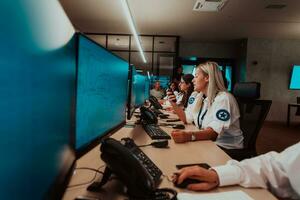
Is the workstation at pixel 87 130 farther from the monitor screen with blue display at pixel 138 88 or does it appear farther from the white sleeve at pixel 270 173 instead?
the monitor screen with blue display at pixel 138 88

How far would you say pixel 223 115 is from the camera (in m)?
1.91

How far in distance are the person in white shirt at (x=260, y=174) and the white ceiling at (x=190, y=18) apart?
12.6ft

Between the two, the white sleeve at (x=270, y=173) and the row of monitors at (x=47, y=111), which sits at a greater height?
the row of monitors at (x=47, y=111)

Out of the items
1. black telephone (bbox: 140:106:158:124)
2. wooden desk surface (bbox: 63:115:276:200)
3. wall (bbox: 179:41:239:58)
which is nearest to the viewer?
wooden desk surface (bbox: 63:115:276:200)

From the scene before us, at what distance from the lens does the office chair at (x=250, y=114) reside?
1.99m

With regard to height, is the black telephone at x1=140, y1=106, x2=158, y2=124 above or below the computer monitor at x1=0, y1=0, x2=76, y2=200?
below

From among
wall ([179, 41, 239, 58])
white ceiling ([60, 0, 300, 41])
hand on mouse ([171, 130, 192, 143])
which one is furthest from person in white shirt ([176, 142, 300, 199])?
wall ([179, 41, 239, 58])

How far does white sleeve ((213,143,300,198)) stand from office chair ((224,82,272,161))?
3.01ft

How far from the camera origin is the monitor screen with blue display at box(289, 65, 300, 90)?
325 inches

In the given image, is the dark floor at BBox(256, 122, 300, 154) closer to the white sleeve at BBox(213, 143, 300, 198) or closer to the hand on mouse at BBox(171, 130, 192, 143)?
the hand on mouse at BBox(171, 130, 192, 143)

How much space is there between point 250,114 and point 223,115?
39 centimetres

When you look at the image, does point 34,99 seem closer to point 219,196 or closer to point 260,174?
point 219,196

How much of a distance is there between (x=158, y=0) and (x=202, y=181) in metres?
4.58

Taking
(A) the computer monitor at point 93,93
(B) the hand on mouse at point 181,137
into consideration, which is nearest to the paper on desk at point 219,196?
(A) the computer monitor at point 93,93
